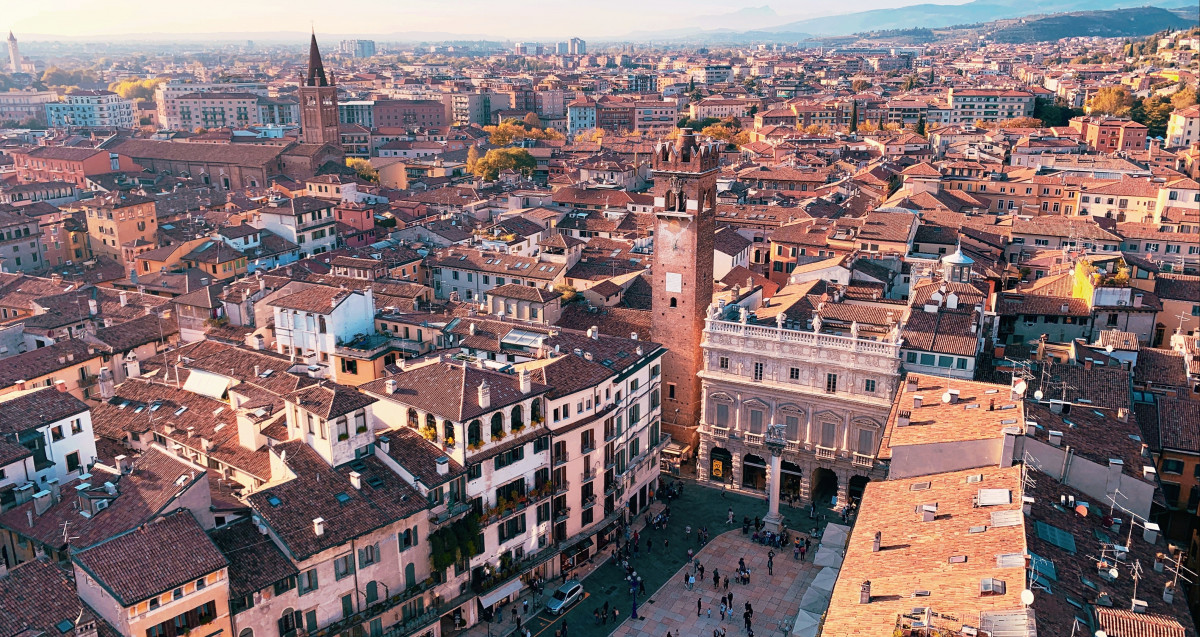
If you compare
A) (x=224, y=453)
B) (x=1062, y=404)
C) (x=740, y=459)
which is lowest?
(x=740, y=459)

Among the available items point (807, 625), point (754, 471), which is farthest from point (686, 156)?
point (807, 625)

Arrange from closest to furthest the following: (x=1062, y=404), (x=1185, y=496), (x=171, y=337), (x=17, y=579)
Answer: (x=17, y=579) → (x=1062, y=404) → (x=1185, y=496) → (x=171, y=337)

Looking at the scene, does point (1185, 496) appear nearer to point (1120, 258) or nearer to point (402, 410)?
point (1120, 258)

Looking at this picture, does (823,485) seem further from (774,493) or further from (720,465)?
(720,465)

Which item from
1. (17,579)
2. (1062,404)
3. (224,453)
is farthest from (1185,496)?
(17,579)

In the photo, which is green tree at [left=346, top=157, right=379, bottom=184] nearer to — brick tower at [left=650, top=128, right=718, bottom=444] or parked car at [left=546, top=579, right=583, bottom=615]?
brick tower at [left=650, top=128, right=718, bottom=444]

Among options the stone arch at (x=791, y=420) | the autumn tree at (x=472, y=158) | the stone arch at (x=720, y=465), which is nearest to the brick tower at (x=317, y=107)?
the autumn tree at (x=472, y=158)

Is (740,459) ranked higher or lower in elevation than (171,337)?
lower
